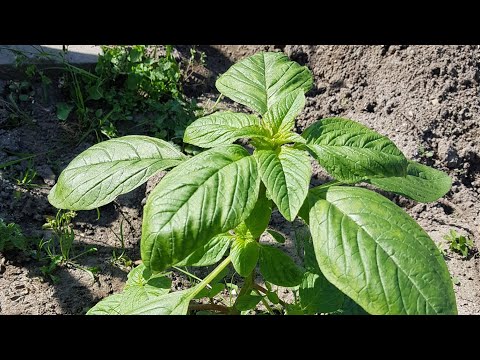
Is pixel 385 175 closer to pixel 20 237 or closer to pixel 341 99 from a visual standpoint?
pixel 20 237

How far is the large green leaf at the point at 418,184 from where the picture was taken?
2012mm

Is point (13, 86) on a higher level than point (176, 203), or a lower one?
higher

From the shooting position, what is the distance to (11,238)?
296 cm

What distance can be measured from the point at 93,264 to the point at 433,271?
1.96 metres

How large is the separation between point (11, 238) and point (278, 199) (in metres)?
1.81

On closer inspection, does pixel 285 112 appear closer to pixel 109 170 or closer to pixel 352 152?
pixel 352 152

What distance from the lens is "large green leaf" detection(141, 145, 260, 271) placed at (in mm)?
1543

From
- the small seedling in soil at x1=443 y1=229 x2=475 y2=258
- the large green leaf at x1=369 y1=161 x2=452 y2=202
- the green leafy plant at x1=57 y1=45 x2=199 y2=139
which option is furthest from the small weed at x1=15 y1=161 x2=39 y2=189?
the small seedling in soil at x1=443 y1=229 x2=475 y2=258

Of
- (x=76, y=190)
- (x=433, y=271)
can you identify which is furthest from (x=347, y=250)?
(x=76, y=190)

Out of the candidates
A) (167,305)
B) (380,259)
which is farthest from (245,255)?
(380,259)

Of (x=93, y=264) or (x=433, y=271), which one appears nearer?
(x=433, y=271)

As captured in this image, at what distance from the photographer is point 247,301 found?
2.19 metres

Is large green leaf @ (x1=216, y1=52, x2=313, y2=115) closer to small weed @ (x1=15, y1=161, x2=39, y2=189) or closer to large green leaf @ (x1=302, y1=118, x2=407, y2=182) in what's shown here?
large green leaf @ (x1=302, y1=118, x2=407, y2=182)

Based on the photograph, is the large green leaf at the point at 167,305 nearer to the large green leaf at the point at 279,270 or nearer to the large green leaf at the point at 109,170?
the large green leaf at the point at 279,270
